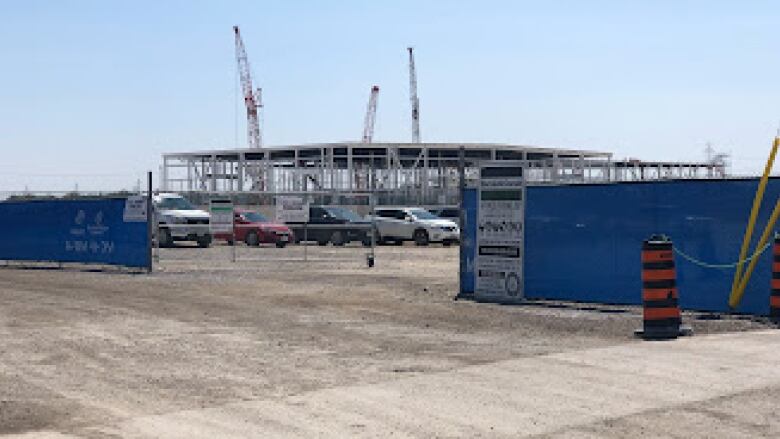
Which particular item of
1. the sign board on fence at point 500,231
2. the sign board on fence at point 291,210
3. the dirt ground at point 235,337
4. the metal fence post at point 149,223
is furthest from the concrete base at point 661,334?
the sign board on fence at point 291,210

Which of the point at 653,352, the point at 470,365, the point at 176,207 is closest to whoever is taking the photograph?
the point at 470,365

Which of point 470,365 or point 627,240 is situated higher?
point 627,240

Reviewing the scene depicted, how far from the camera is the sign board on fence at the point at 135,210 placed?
84.7 feet

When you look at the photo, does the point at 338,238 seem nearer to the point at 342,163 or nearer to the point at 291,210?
the point at 291,210

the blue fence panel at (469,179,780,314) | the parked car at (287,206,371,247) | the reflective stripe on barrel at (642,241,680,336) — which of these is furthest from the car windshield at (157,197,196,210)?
the reflective stripe on barrel at (642,241,680,336)

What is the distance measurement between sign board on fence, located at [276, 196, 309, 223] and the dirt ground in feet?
37.5

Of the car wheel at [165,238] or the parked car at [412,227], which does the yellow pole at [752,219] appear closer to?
the car wheel at [165,238]

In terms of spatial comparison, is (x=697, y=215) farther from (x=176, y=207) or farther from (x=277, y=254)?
(x=176, y=207)

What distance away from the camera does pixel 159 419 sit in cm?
849

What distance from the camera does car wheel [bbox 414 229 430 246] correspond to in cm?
4394

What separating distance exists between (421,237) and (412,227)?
0.59 meters

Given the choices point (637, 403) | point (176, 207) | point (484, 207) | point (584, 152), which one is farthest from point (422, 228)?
point (584, 152)

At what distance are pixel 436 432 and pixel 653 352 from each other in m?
4.61

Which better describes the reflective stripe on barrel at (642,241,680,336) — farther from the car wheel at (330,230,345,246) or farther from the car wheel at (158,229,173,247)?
the car wheel at (330,230,345,246)
